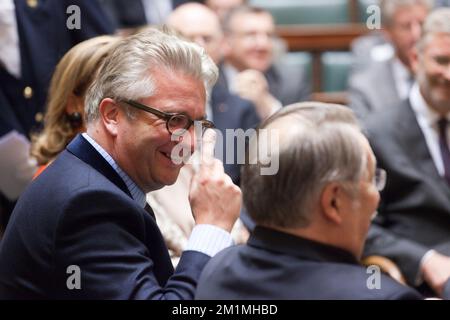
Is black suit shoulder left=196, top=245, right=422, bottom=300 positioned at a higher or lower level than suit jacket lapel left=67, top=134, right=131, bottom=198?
lower

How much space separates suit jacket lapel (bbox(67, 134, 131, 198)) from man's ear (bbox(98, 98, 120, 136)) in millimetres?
40

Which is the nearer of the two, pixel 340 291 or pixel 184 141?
pixel 340 291

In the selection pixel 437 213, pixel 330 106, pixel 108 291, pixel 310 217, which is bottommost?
pixel 437 213

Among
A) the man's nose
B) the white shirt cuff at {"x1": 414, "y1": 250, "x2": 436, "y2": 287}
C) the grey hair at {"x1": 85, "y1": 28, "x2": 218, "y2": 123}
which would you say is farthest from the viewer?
the man's nose

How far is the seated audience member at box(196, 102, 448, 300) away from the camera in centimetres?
99

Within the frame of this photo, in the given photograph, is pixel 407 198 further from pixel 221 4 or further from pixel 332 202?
pixel 221 4

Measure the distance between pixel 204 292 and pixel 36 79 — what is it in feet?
3.50

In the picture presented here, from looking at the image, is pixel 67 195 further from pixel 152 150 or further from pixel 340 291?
pixel 340 291

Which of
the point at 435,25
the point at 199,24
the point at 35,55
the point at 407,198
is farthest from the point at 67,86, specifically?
the point at 199,24

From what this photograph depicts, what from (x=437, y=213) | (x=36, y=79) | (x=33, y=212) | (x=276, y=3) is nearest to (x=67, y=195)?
(x=33, y=212)

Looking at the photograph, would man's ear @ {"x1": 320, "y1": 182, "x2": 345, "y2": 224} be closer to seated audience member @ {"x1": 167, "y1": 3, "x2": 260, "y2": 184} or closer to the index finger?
the index finger

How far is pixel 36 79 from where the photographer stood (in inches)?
77.8

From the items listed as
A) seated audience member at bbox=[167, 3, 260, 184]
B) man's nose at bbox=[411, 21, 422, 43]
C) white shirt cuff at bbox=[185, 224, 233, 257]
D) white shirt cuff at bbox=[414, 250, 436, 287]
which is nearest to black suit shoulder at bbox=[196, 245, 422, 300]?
white shirt cuff at bbox=[185, 224, 233, 257]

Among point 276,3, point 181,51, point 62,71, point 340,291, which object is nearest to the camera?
point 340,291
